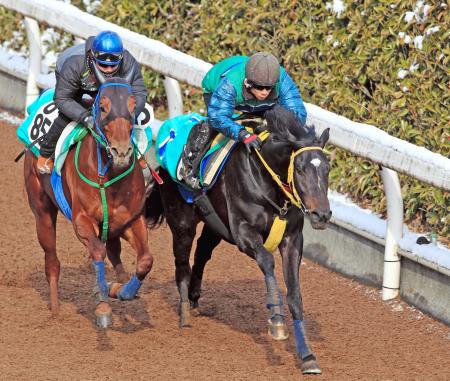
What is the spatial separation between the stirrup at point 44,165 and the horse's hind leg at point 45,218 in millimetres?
363

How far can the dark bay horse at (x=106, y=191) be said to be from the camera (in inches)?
332

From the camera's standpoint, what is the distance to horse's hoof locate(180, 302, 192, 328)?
9.50 m

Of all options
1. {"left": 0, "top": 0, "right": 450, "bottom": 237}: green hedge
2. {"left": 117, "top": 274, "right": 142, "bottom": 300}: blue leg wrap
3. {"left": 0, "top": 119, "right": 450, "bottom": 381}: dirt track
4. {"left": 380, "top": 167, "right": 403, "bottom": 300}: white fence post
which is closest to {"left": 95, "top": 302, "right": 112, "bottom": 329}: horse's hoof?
{"left": 0, "top": 119, "right": 450, "bottom": 381}: dirt track

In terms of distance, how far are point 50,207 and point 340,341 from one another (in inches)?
94.4

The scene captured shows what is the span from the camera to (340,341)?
9.19 m

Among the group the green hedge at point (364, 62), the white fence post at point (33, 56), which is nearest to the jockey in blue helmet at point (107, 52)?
the green hedge at point (364, 62)

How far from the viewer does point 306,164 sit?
810 centimetres

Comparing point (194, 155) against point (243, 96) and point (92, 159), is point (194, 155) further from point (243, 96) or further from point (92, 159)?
point (92, 159)

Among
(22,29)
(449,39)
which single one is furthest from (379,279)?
(22,29)

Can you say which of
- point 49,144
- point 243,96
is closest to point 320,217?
point 243,96

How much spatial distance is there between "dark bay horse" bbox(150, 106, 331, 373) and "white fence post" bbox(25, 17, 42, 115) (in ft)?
16.4

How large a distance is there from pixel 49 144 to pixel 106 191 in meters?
0.77

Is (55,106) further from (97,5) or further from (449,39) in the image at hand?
(97,5)

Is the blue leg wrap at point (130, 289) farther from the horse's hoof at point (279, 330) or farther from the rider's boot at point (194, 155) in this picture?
the horse's hoof at point (279, 330)
